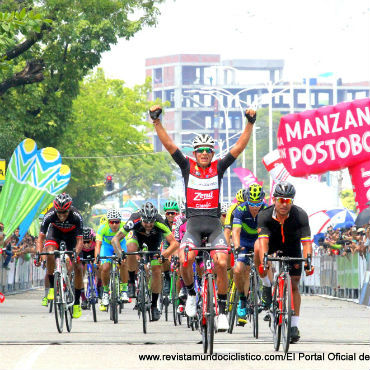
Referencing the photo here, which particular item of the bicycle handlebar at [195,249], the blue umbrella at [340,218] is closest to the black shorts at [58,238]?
the bicycle handlebar at [195,249]

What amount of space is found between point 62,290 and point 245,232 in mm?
2760

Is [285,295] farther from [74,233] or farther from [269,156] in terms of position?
[269,156]

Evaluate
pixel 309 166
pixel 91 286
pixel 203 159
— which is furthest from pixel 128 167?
pixel 203 159

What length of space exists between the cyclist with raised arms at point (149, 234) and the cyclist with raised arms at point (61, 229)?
2.57ft

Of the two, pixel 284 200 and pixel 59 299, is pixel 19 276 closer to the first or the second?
pixel 59 299

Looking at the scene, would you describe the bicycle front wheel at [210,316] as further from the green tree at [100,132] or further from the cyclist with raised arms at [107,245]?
the green tree at [100,132]

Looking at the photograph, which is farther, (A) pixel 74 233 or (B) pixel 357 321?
(B) pixel 357 321

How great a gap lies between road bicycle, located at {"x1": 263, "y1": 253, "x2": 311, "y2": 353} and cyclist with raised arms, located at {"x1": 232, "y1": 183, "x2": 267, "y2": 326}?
10.8 ft

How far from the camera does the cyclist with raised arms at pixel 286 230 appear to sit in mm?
13992

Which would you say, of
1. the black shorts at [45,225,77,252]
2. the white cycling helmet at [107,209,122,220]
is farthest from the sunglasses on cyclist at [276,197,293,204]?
the white cycling helmet at [107,209,122,220]

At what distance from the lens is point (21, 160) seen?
1312 inches

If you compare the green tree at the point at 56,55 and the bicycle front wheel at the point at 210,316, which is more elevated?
the green tree at the point at 56,55

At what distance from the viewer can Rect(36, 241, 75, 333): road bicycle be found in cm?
1707

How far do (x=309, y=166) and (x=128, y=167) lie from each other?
3185 inches
